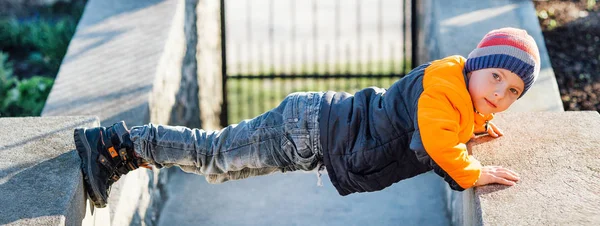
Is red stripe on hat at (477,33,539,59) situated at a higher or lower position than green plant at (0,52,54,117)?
higher

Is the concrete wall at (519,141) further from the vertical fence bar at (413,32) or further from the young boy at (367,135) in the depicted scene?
the vertical fence bar at (413,32)

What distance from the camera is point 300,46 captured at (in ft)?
29.5

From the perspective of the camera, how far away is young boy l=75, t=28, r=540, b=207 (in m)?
3.37

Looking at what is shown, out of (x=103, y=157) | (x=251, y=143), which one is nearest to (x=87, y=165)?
(x=103, y=157)

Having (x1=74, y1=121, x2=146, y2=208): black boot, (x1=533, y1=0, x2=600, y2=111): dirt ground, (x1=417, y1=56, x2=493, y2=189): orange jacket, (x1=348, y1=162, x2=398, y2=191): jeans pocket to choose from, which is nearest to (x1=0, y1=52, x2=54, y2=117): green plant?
(x1=74, y1=121, x2=146, y2=208): black boot

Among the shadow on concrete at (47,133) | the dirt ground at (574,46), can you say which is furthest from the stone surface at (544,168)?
the shadow on concrete at (47,133)

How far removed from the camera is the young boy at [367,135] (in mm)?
3369

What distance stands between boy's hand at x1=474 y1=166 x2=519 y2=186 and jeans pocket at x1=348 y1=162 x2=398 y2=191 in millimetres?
388

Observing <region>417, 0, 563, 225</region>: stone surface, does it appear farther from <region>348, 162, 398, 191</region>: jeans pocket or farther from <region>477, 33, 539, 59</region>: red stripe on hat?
<region>477, 33, 539, 59</region>: red stripe on hat

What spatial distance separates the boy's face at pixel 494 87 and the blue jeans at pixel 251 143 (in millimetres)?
718

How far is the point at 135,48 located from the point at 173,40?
1.13ft

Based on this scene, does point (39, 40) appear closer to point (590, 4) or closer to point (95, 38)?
point (95, 38)

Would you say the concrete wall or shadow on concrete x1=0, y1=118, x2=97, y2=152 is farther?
shadow on concrete x1=0, y1=118, x2=97, y2=152

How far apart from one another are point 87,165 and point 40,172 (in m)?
0.20
